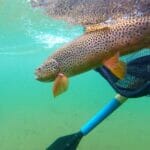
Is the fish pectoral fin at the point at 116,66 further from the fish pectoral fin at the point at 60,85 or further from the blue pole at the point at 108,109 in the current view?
the blue pole at the point at 108,109

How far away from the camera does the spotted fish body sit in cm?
268

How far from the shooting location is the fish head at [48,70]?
8.63ft

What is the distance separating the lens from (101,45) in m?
2.82

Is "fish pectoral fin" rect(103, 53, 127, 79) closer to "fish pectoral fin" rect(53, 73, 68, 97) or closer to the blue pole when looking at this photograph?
"fish pectoral fin" rect(53, 73, 68, 97)

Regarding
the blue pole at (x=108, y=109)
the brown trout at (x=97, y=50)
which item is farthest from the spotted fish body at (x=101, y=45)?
the blue pole at (x=108, y=109)

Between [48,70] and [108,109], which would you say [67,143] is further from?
[48,70]

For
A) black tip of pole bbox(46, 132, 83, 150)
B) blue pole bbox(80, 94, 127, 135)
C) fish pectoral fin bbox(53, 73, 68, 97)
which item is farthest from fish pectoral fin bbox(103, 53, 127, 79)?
black tip of pole bbox(46, 132, 83, 150)

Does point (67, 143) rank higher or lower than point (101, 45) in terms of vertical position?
lower

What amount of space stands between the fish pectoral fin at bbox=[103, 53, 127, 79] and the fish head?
34 cm

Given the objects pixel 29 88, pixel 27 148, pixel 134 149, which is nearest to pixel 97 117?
pixel 27 148

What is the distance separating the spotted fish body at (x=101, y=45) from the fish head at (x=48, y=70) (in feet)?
0.07

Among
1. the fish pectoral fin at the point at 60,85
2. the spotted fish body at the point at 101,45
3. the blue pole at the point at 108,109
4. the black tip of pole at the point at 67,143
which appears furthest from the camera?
the black tip of pole at the point at 67,143

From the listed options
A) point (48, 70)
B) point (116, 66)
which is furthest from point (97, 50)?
point (48, 70)

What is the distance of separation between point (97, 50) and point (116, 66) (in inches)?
8.2
